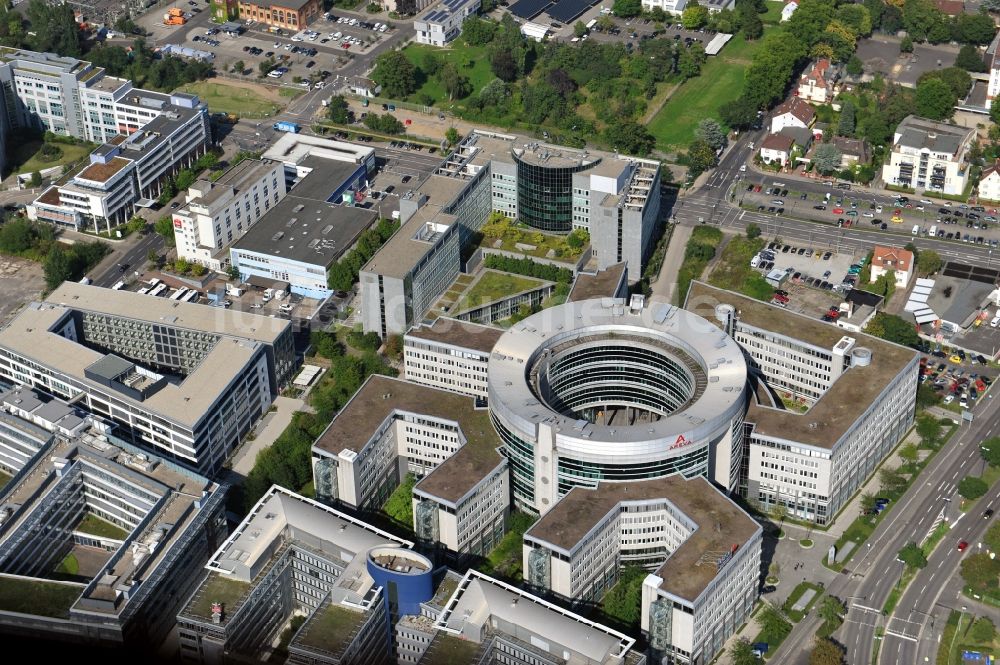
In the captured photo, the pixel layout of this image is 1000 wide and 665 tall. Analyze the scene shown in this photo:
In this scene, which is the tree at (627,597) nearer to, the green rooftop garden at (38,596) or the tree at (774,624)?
the tree at (774,624)

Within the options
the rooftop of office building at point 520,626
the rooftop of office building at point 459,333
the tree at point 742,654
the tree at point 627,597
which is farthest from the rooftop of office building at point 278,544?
the tree at point 742,654

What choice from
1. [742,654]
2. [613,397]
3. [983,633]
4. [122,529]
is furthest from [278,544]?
[983,633]

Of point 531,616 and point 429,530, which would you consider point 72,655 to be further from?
point 429,530

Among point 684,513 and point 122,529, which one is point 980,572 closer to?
point 684,513

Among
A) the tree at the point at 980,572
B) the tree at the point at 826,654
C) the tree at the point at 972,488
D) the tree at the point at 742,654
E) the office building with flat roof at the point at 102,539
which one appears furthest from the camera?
the tree at the point at 972,488

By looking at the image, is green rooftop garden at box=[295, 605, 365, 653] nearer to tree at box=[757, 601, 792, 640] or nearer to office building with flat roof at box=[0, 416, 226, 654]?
office building with flat roof at box=[0, 416, 226, 654]

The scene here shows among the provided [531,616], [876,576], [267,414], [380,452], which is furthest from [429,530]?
[876,576]
